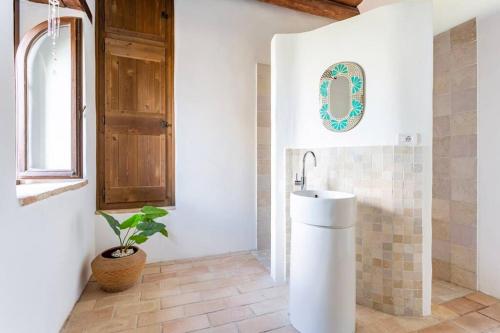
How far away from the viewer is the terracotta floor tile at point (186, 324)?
5.29 feet

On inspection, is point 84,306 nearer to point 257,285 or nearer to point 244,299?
point 244,299

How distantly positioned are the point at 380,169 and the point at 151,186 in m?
2.12

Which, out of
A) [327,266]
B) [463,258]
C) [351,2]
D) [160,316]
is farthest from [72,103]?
[463,258]

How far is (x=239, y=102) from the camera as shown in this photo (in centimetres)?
290

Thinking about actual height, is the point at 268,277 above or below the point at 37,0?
below

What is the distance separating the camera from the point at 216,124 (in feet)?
9.24

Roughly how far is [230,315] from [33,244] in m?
1.24

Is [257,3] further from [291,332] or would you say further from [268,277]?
[291,332]

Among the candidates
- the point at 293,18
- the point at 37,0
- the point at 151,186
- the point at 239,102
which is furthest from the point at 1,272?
the point at 293,18

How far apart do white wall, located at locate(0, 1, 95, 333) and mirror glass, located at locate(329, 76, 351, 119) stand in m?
1.93

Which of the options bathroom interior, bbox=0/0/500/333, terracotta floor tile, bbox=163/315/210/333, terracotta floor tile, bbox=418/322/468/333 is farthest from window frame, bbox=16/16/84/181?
terracotta floor tile, bbox=418/322/468/333

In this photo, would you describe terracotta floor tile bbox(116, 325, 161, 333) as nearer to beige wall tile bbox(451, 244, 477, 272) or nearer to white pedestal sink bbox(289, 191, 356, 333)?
white pedestal sink bbox(289, 191, 356, 333)

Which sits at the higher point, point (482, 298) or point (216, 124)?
point (216, 124)

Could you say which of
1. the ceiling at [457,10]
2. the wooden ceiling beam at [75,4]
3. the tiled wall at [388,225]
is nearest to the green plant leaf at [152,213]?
the tiled wall at [388,225]
